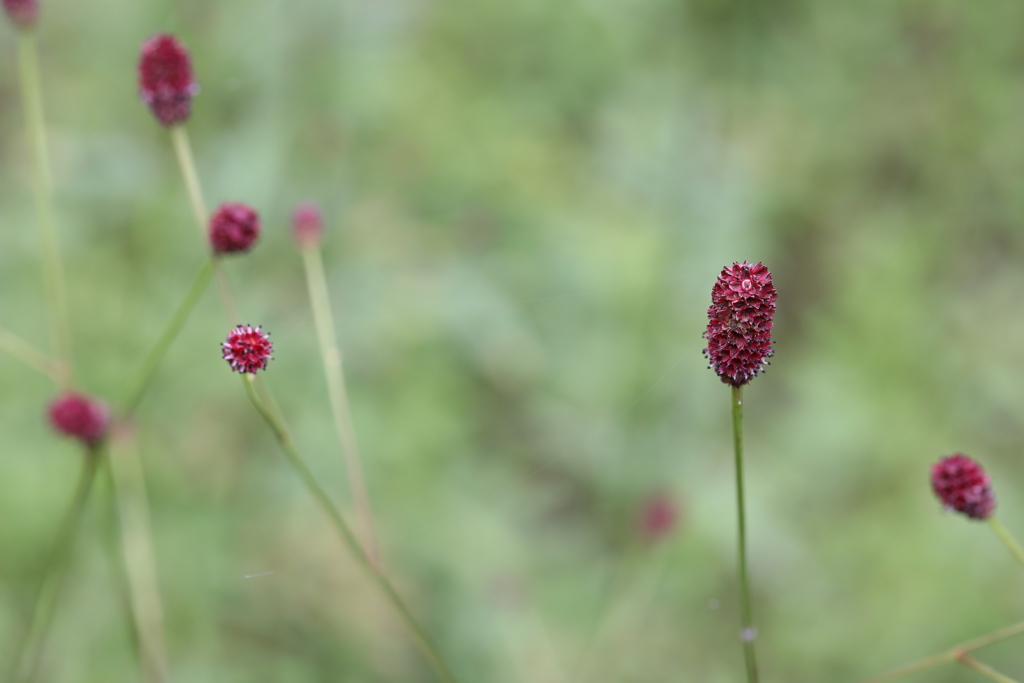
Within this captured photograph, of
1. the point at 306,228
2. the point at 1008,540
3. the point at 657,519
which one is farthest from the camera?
the point at 657,519

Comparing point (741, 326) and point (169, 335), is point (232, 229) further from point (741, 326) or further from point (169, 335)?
point (741, 326)

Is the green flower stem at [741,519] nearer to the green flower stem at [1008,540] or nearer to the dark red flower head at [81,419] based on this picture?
the green flower stem at [1008,540]

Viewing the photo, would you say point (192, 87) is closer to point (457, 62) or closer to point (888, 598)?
point (457, 62)

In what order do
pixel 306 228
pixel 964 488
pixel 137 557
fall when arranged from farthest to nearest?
pixel 137 557
pixel 306 228
pixel 964 488

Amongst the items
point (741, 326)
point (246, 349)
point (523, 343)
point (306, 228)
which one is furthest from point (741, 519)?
point (523, 343)

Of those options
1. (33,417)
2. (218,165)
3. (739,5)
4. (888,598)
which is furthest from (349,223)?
(888,598)

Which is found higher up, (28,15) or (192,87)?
(28,15)

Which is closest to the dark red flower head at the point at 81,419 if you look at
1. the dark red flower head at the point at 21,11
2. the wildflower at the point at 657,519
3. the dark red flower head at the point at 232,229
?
the dark red flower head at the point at 232,229
